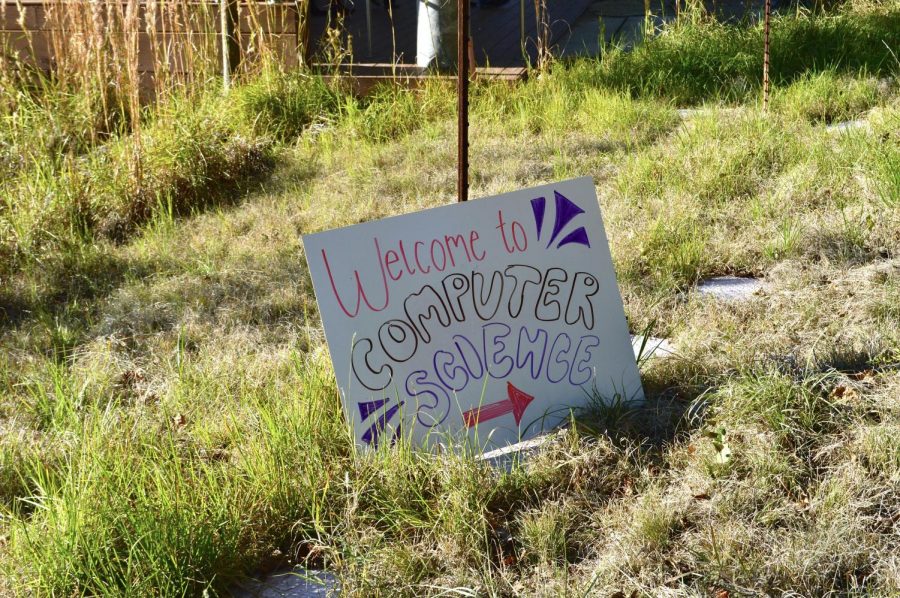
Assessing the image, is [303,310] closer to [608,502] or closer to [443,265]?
[443,265]

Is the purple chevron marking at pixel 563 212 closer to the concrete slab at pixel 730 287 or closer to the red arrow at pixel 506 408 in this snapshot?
the red arrow at pixel 506 408

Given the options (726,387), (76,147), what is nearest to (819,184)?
(726,387)

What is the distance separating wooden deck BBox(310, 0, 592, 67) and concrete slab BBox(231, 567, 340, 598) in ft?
18.3

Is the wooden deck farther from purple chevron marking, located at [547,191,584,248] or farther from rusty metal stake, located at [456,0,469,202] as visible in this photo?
purple chevron marking, located at [547,191,584,248]

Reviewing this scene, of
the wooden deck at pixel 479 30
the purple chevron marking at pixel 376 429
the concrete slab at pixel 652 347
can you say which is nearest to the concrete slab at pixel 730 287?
the concrete slab at pixel 652 347

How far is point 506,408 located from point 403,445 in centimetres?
33

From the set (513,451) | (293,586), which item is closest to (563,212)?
(513,451)

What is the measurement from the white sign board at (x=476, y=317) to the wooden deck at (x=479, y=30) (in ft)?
15.7

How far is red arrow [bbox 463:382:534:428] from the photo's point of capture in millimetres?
2605

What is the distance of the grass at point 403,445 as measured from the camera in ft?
7.12

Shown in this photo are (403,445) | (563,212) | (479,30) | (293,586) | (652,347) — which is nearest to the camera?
(293,586)

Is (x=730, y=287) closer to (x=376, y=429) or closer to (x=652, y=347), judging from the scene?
(x=652, y=347)

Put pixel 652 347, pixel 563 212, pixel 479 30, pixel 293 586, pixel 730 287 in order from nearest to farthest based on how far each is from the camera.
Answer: pixel 293 586
pixel 563 212
pixel 652 347
pixel 730 287
pixel 479 30

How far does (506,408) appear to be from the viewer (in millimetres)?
2643
